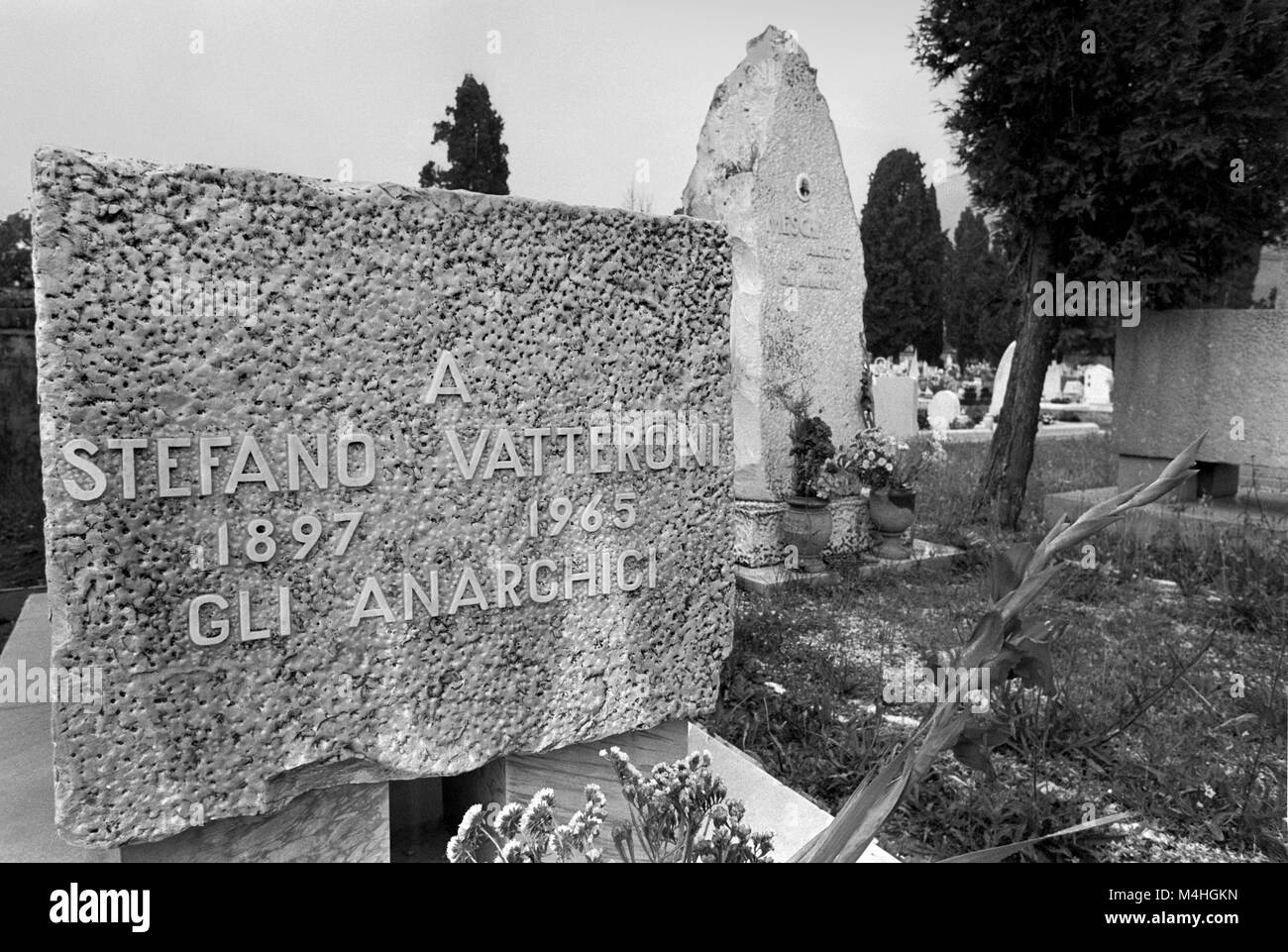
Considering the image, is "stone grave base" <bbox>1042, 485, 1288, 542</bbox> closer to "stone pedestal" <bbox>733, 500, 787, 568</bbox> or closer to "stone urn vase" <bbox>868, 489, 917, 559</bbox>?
"stone urn vase" <bbox>868, 489, 917, 559</bbox>

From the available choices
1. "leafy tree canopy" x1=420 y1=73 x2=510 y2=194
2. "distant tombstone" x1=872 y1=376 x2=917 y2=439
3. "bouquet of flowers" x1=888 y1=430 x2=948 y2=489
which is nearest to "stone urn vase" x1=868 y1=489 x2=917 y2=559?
"bouquet of flowers" x1=888 y1=430 x2=948 y2=489

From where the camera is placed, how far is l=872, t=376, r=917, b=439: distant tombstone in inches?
449

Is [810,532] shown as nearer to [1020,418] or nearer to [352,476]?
[1020,418]

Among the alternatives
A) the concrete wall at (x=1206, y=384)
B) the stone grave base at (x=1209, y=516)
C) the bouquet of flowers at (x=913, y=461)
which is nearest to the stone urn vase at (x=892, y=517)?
the bouquet of flowers at (x=913, y=461)

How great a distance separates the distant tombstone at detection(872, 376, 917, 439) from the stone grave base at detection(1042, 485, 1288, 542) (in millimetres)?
5348

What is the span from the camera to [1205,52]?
520 cm

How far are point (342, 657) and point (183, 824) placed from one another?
370mm

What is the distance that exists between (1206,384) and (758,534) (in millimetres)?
3105

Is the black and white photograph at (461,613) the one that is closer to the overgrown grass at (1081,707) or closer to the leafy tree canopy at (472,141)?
the overgrown grass at (1081,707)

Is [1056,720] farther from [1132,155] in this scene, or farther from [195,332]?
[1132,155]

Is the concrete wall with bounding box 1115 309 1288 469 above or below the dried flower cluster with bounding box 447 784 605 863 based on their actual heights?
above

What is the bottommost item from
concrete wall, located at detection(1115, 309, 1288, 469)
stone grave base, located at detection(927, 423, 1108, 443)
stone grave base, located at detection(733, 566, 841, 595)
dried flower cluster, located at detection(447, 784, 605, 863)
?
stone grave base, located at detection(733, 566, 841, 595)

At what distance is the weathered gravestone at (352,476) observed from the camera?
4.74 feet

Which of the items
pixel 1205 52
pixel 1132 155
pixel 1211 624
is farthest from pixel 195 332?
pixel 1205 52
